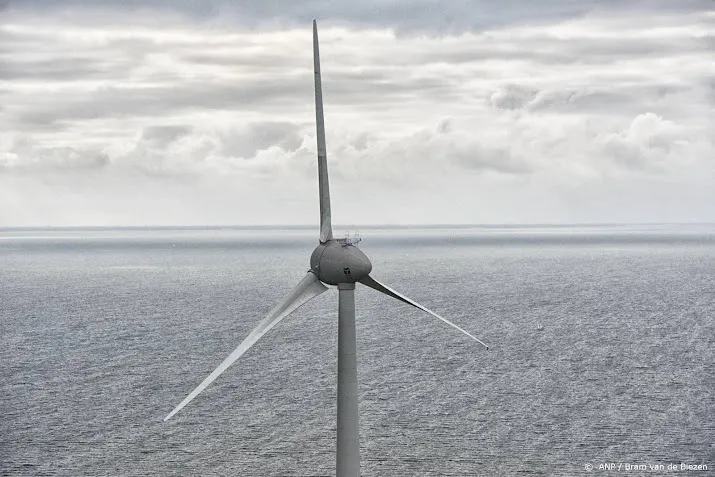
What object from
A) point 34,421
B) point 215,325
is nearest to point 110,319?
point 215,325

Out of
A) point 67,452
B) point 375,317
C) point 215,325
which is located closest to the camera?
point 67,452

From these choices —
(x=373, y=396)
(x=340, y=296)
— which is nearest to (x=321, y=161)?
(x=340, y=296)

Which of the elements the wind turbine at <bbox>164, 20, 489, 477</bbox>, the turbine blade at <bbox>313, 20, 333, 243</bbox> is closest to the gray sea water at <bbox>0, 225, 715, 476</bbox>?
the wind turbine at <bbox>164, 20, 489, 477</bbox>

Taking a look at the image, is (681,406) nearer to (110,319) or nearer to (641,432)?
(641,432)

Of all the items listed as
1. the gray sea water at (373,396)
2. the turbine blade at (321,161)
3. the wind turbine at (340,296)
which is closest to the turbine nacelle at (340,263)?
the wind turbine at (340,296)

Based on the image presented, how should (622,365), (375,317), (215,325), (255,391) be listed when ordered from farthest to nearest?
(375,317) < (215,325) < (622,365) < (255,391)

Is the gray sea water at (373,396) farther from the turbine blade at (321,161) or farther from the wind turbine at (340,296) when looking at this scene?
the turbine blade at (321,161)

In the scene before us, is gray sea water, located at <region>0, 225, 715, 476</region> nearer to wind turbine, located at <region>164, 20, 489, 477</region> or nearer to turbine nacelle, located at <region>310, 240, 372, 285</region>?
wind turbine, located at <region>164, 20, 489, 477</region>
